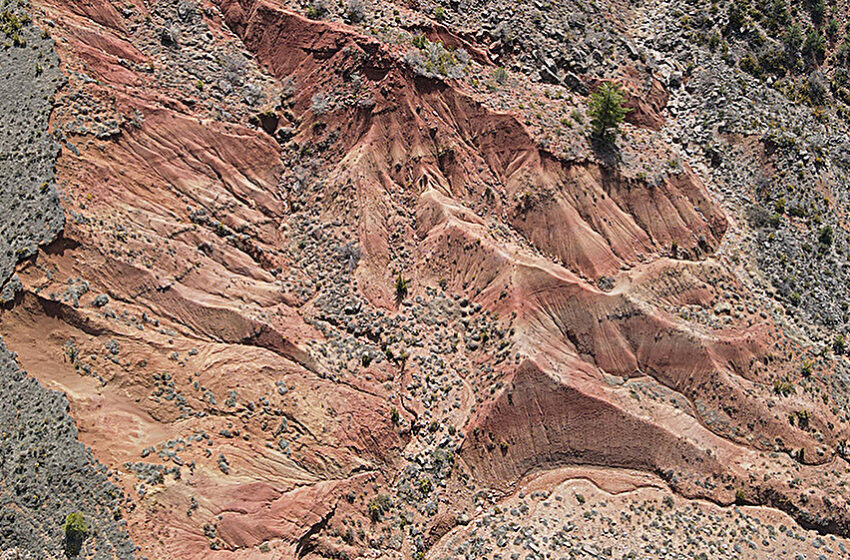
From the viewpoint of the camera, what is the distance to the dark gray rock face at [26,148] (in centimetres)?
3816

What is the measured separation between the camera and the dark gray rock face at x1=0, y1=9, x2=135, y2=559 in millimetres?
33875

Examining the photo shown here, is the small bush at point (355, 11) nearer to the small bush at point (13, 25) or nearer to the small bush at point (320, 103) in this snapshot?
the small bush at point (320, 103)

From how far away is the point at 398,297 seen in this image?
1903 inches

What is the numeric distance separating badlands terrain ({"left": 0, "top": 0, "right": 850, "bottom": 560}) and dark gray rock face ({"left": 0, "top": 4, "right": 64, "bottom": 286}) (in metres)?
0.19


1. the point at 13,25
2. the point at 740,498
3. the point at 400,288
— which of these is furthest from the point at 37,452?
the point at 740,498

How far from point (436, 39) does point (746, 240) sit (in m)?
29.5

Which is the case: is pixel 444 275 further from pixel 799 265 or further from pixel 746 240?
pixel 799 265

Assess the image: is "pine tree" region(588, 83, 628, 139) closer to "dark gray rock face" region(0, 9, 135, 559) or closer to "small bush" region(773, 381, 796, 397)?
"small bush" region(773, 381, 796, 397)

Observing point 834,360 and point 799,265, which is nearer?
point 834,360

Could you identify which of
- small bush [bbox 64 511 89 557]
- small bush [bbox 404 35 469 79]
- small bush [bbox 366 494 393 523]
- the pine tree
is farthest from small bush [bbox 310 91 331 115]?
small bush [bbox 64 511 89 557]

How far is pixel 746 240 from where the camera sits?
5503 centimetres

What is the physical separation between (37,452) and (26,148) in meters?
17.9

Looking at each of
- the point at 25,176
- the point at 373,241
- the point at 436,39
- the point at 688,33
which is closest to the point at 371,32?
the point at 436,39

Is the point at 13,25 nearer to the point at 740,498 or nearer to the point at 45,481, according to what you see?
the point at 45,481
